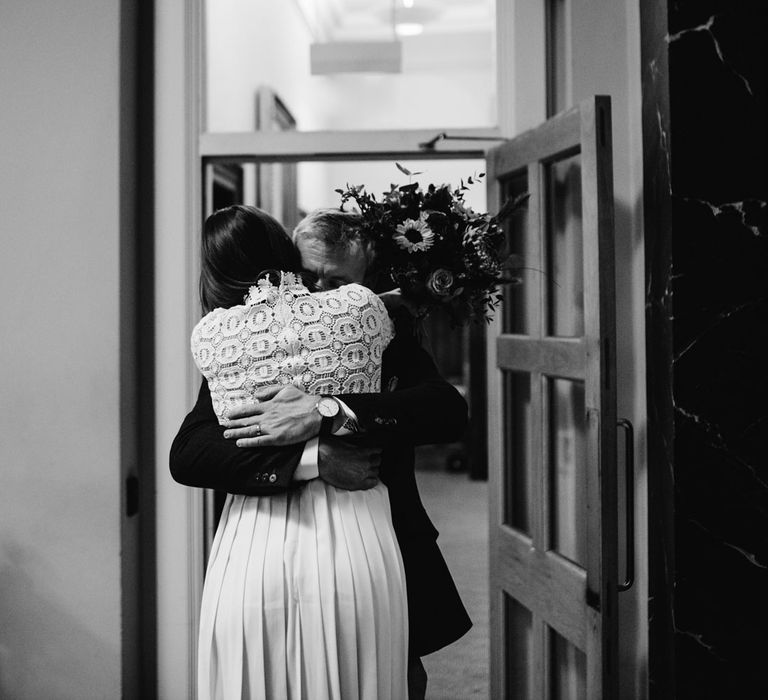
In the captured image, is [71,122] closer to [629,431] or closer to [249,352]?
[249,352]

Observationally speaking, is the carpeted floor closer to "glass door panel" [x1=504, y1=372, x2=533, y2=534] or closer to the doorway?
the doorway

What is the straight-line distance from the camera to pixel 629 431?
2080mm

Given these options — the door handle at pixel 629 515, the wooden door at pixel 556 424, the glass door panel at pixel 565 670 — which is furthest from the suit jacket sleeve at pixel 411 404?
the glass door panel at pixel 565 670

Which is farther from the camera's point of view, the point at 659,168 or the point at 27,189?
the point at 27,189

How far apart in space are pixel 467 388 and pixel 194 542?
16.4ft

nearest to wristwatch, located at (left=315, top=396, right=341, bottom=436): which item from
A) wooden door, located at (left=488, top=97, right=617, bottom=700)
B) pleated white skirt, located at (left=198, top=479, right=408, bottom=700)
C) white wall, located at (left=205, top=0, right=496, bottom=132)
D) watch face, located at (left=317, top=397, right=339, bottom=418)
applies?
watch face, located at (left=317, top=397, right=339, bottom=418)

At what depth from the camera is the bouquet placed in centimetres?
187

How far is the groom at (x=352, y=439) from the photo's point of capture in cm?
153

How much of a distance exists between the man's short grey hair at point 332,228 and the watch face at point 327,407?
0.41m

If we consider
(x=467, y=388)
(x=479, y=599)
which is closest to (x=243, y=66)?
(x=479, y=599)

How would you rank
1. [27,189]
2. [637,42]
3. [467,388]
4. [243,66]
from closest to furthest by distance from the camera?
[637,42] < [27,189] < [243,66] < [467,388]

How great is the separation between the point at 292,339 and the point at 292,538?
389 millimetres

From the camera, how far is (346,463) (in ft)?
5.17

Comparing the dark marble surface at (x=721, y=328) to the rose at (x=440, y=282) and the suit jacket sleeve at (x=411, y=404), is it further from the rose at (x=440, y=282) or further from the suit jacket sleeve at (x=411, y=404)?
the suit jacket sleeve at (x=411, y=404)
